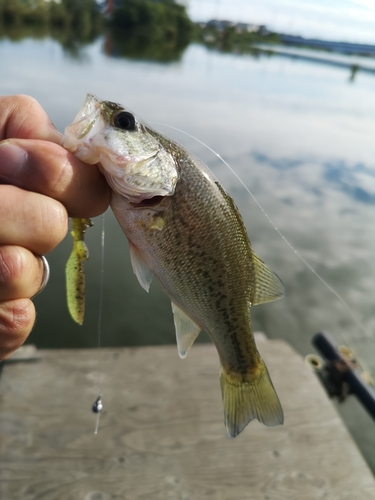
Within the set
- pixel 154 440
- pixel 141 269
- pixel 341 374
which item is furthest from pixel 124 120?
pixel 341 374

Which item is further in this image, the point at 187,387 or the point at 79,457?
the point at 187,387

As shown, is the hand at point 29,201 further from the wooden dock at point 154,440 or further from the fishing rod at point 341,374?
the fishing rod at point 341,374

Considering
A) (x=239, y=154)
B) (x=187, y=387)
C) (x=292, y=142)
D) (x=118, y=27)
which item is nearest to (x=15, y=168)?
(x=187, y=387)

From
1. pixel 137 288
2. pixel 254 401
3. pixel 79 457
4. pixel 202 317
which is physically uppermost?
pixel 202 317

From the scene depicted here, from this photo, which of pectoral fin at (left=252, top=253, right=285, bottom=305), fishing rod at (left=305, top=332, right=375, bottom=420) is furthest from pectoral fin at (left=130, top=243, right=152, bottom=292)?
fishing rod at (left=305, top=332, right=375, bottom=420)

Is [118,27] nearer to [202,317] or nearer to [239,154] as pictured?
[239,154]

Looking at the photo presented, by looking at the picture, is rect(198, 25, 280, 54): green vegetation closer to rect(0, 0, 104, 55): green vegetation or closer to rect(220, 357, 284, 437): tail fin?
rect(0, 0, 104, 55): green vegetation

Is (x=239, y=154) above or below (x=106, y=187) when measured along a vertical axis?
below

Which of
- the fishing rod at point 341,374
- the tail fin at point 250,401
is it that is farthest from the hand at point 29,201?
the fishing rod at point 341,374
